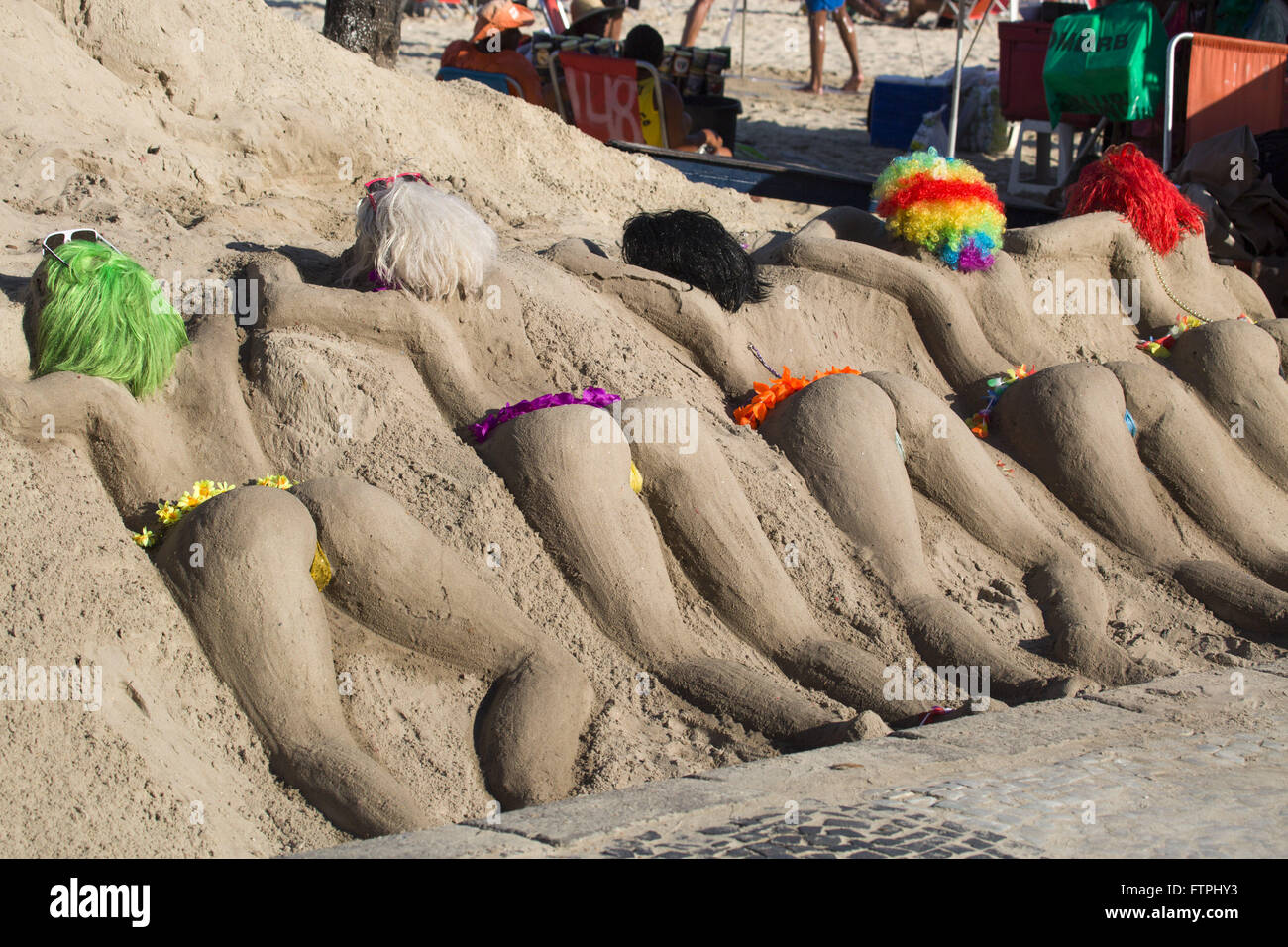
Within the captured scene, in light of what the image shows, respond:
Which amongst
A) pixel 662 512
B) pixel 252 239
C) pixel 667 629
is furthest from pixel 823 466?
pixel 252 239

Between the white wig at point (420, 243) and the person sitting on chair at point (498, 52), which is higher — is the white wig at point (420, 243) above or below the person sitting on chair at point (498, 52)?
below

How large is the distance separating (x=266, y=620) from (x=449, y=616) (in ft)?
1.64

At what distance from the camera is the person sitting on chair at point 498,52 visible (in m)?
8.80

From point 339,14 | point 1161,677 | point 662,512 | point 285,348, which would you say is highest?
point 339,14

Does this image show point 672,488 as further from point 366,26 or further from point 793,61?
point 793,61

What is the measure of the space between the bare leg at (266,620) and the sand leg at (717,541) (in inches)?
44.8

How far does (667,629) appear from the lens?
3.56 metres

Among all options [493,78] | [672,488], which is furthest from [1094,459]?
[493,78]

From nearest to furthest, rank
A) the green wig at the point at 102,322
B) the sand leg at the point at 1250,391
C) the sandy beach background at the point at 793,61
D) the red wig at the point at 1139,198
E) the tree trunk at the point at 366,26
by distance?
the green wig at the point at 102,322, the sand leg at the point at 1250,391, the red wig at the point at 1139,198, the tree trunk at the point at 366,26, the sandy beach background at the point at 793,61

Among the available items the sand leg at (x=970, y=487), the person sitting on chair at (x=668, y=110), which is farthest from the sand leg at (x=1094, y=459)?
the person sitting on chair at (x=668, y=110)

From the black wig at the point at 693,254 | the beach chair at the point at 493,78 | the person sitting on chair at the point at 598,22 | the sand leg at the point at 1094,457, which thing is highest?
the person sitting on chair at the point at 598,22

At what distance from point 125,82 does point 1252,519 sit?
5.03 metres

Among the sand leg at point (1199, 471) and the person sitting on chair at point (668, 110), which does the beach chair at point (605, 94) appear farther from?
the sand leg at point (1199, 471)

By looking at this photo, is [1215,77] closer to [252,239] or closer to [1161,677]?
[1161,677]
